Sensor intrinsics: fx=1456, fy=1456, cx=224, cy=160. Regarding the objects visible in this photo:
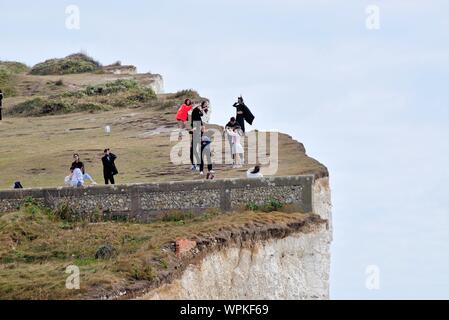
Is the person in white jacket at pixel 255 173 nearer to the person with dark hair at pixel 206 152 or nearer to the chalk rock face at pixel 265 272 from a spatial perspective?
the person with dark hair at pixel 206 152

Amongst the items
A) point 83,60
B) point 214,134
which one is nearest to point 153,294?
point 214,134

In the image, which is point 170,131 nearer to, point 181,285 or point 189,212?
point 189,212

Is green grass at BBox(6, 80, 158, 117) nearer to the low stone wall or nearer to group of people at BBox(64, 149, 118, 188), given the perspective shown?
group of people at BBox(64, 149, 118, 188)

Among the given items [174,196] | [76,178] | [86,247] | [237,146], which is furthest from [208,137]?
[86,247]

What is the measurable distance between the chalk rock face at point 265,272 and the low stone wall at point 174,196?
109 cm

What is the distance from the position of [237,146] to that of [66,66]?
42.1m

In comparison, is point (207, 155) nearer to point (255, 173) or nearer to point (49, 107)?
point (255, 173)

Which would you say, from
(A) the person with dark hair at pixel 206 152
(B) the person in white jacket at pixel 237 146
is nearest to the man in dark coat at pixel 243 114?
(B) the person in white jacket at pixel 237 146

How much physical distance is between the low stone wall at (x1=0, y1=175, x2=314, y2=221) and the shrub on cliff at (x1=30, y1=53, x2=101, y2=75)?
4463cm

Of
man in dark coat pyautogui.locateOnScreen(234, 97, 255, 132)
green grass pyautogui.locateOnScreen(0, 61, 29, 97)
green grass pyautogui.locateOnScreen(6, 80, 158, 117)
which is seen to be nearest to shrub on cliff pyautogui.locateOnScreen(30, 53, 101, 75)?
green grass pyautogui.locateOnScreen(0, 61, 29, 97)

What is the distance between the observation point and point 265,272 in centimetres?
3253

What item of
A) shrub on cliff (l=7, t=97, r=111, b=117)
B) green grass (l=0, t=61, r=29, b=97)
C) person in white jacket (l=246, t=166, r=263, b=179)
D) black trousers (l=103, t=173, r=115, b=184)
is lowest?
black trousers (l=103, t=173, r=115, b=184)

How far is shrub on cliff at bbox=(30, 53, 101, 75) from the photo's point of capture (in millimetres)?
79000
